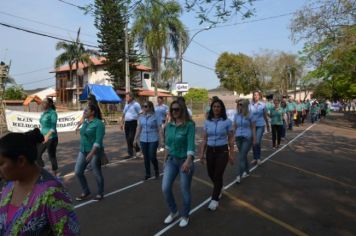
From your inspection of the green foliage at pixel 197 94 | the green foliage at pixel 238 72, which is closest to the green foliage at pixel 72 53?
the green foliage at pixel 197 94

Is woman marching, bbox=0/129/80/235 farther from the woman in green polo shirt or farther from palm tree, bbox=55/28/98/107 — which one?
palm tree, bbox=55/28/98/107

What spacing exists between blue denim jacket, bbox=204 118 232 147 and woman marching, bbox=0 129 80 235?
15.1ft

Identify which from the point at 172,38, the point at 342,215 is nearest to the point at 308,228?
the point at 342,215

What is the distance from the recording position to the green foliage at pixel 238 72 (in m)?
66.1

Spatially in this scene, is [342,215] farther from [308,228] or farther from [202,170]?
[202,170]

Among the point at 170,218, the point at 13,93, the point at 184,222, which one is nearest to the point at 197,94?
the point at 13,93

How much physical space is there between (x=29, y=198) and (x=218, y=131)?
15.7 feet

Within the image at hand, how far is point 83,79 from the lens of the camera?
194ft

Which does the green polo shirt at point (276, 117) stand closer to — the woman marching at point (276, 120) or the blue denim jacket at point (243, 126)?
the woman marching at point (276, 120)

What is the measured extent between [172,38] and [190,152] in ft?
123

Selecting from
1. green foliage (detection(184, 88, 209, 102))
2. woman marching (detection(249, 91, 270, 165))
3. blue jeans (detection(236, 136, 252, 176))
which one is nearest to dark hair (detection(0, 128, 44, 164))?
blue jeans (detection(236, 136, 252, 176))

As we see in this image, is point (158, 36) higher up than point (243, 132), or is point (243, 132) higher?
point (158, 36)

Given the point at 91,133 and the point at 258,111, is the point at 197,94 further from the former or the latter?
the point at 91,133

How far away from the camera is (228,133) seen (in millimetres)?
6977
